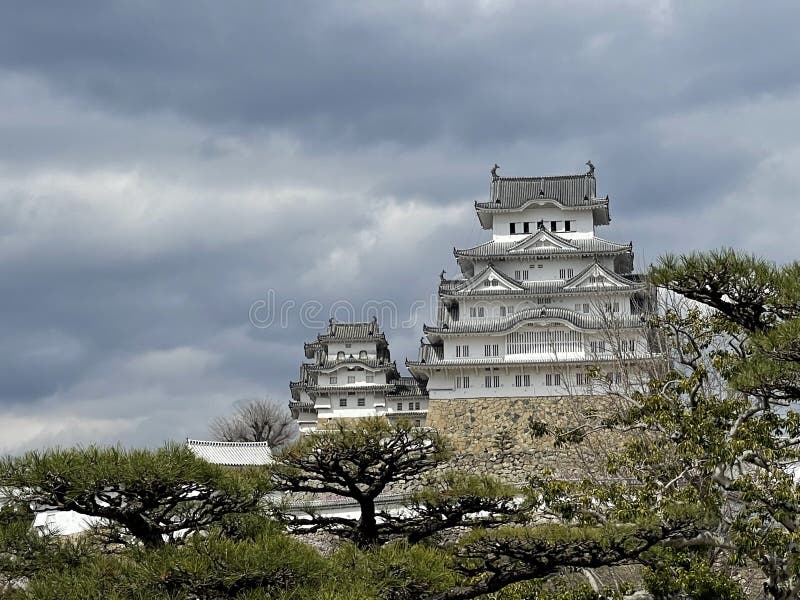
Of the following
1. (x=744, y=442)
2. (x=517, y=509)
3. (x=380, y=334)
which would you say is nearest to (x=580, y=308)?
(x=380, y=334)

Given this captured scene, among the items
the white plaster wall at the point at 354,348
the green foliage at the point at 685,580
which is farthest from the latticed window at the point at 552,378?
the green foliage at the point at 685,580

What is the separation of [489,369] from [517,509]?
24576 mm

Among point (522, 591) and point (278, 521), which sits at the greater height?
point (278, 521)

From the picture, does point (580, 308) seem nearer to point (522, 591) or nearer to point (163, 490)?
point (522, 591)

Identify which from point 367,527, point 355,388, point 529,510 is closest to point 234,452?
point 355,388

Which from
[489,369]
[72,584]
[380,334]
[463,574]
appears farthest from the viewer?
[380,334]

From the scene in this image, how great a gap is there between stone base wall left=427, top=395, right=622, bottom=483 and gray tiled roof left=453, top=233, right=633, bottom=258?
625cm

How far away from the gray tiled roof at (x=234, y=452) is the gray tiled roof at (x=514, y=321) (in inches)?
323

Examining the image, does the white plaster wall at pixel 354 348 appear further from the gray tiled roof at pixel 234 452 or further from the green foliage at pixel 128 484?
the green foliage at pixel 128 484

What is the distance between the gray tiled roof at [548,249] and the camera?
39531 mm

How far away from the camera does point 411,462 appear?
13.8 metres

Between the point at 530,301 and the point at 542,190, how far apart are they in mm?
5853

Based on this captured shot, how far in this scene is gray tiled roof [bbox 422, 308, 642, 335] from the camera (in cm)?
3716

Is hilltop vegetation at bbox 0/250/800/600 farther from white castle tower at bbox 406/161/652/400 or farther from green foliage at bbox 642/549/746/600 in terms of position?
white castle tower at bbox 406/161/652/400
